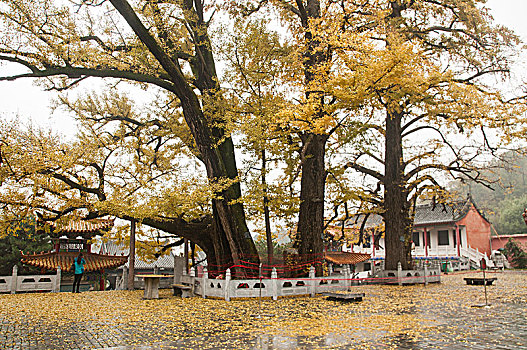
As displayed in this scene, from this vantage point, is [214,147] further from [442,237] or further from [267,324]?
[442,237]

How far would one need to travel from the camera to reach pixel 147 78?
1404 centimetres

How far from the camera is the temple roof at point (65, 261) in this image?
701 inches

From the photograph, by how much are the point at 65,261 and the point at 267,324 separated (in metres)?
14.5

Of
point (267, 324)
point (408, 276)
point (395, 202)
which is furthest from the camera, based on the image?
point (395, 202)

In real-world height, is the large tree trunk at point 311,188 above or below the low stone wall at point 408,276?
above

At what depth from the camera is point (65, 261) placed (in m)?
18.7

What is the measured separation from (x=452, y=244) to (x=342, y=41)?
87.0 feet

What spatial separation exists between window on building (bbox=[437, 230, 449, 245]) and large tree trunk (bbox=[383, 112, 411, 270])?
702 inches

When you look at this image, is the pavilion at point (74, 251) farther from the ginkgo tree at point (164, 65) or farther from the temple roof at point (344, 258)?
the temple roof at point (344, 258)

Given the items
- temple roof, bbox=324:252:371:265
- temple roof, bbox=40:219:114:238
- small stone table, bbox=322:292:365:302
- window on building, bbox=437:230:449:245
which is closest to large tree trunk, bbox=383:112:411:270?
temple roof, bbox=324:252:371:265

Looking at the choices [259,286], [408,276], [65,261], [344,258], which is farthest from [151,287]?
[344,258]

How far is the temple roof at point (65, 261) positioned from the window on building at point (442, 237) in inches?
1037

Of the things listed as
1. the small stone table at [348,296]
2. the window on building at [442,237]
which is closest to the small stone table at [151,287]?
the small stone table at [348,296]

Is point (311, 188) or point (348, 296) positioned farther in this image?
point (311, 188)
